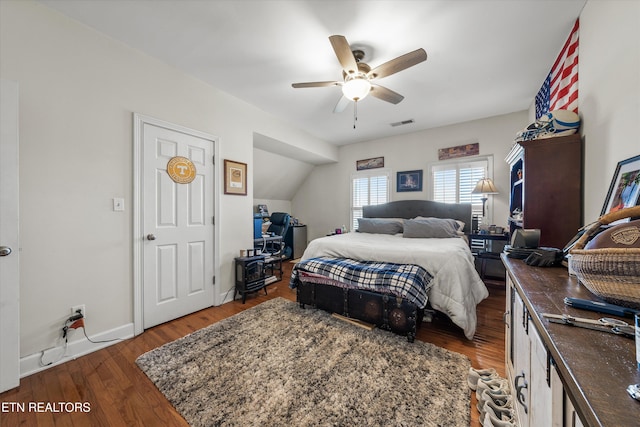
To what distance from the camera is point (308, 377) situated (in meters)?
1.63

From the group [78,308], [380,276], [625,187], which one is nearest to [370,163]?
[380,276]

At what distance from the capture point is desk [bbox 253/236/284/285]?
143 inches

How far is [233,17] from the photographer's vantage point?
1819mm

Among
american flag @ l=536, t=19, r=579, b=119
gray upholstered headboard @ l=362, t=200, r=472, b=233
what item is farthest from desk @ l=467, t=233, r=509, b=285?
american flag @ l=536, t=19, r=579, b=119

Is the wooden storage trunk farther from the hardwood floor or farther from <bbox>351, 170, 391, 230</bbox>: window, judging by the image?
<bbox>351, 170, 391, 230</bbox>: window

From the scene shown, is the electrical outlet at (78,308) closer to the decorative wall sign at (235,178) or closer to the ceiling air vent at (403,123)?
the decorative wall sign at (235,178)

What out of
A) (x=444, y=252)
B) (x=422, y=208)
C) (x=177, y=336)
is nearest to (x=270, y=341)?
(x=177, y=336)

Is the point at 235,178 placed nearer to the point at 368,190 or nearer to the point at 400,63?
the point at 400,63

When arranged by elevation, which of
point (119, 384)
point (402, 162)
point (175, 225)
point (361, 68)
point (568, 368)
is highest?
point (361, 68)

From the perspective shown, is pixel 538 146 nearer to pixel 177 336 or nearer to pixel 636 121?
pixel 636 121

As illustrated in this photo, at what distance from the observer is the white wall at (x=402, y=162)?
12.0ft

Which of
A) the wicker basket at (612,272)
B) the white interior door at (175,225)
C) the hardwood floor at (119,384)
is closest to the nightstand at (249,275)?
the white interior door at (175,225)

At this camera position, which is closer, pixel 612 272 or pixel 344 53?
pixel 612 272

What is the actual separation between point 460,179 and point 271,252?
3.69 m
